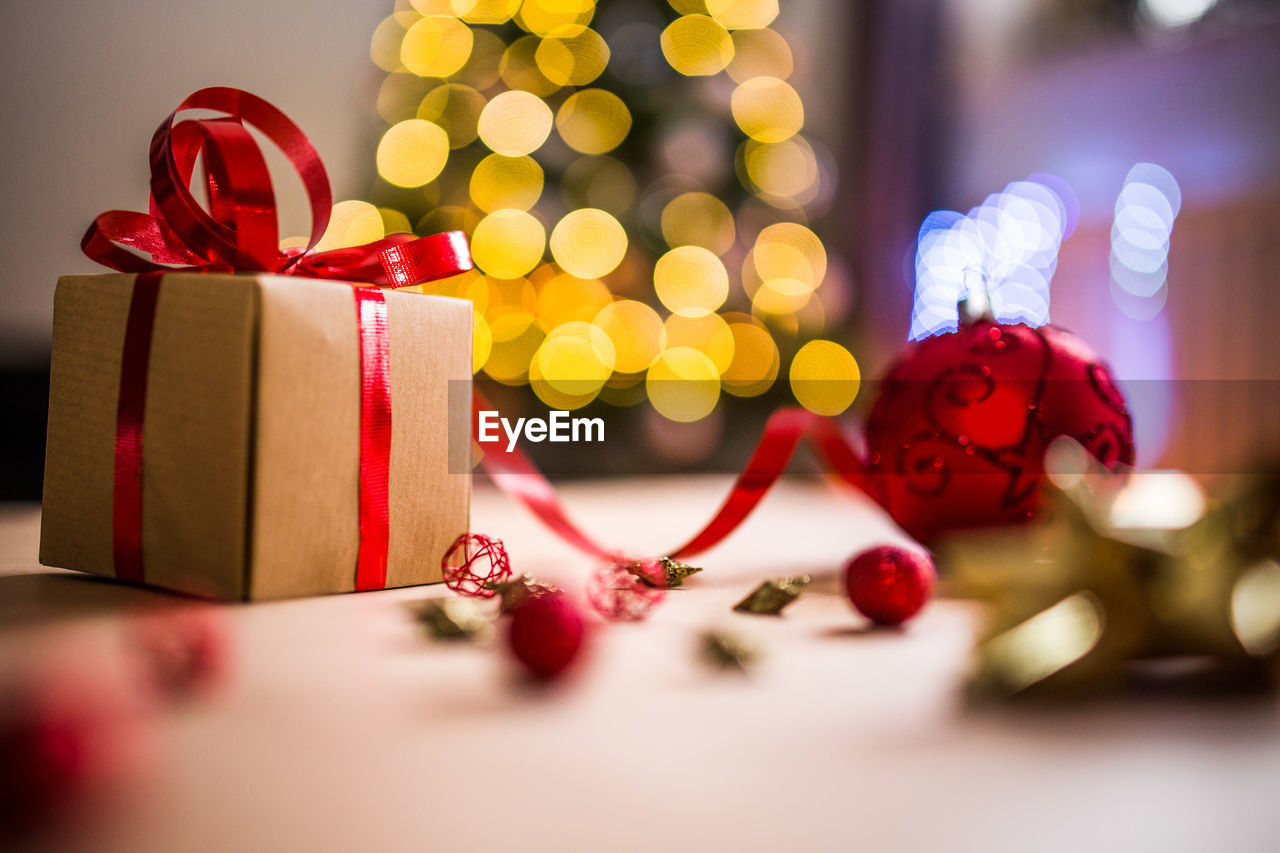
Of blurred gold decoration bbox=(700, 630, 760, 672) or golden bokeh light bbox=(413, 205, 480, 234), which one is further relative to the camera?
golden bokeh light bbox=(413, 205, 480, 234)

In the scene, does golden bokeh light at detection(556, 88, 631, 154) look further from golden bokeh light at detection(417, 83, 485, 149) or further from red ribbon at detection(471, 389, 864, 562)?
red ribbon at detection(471, 389, 864, 562)

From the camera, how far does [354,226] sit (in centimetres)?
193

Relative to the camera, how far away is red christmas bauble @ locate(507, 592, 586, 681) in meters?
0.62

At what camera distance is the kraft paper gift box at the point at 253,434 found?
2.53ft

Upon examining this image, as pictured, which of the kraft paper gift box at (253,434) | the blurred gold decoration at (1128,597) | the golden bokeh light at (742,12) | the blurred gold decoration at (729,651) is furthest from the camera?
the golden bokeh light at (742,12)

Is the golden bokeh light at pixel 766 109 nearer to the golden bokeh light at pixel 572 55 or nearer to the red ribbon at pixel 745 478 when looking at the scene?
the golden bokeh light at pixel 572 55

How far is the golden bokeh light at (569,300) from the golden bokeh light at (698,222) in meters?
0.24

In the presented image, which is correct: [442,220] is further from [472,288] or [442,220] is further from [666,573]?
[666,573]

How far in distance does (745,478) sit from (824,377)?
1.68 metres

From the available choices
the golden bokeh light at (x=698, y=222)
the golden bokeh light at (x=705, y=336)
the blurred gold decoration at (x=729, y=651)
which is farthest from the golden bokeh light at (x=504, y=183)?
the blurred gold decoration at (x=729, y=651)

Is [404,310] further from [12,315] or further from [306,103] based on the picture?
[306,103]

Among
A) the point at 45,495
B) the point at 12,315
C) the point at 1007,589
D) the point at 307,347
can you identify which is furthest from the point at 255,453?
the point at 12,315

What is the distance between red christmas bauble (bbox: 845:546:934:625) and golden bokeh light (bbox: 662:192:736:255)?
1.58 metres

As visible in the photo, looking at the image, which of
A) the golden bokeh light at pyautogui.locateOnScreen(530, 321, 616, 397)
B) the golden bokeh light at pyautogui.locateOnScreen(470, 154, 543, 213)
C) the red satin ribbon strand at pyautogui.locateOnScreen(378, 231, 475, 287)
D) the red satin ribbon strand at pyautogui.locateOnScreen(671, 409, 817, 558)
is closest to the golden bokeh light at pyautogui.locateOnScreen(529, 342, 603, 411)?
the golden bokeh light at pyautogui.locateOnScreen(530, 321, 616, 397)
